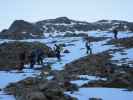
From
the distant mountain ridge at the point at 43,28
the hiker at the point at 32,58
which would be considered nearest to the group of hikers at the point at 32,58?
the hiker at the point at 32,58

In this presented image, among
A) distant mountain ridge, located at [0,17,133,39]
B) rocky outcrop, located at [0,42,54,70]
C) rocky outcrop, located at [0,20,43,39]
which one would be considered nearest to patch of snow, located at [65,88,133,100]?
rocky outcrop, located at [0,42,54,70]

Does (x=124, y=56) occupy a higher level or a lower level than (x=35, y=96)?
lower

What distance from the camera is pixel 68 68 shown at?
39.8 m

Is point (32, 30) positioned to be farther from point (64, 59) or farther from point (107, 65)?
point (107, 65)

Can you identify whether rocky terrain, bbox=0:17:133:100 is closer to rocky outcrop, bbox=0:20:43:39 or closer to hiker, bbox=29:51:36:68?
hiker, bbox=29:51:36:68

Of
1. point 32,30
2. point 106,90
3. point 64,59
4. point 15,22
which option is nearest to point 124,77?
point 106,90

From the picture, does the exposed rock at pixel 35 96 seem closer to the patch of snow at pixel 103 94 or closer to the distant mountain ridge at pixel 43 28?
the patch of snow at pixel 103 94

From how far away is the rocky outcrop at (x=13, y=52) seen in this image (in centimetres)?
4563

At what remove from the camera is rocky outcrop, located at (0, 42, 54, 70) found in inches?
1796

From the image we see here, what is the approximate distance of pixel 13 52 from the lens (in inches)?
2088

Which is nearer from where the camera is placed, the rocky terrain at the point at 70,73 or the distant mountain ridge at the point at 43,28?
the rocky terrain at the point at 70,73

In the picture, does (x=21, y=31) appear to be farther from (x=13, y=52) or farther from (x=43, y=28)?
(x=13, y=52)

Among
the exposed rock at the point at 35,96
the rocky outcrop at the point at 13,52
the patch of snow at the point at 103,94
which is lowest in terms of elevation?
the rocky outcrop at the point at 13,52

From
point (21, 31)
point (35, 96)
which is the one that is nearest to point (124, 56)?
point (35, 96)
